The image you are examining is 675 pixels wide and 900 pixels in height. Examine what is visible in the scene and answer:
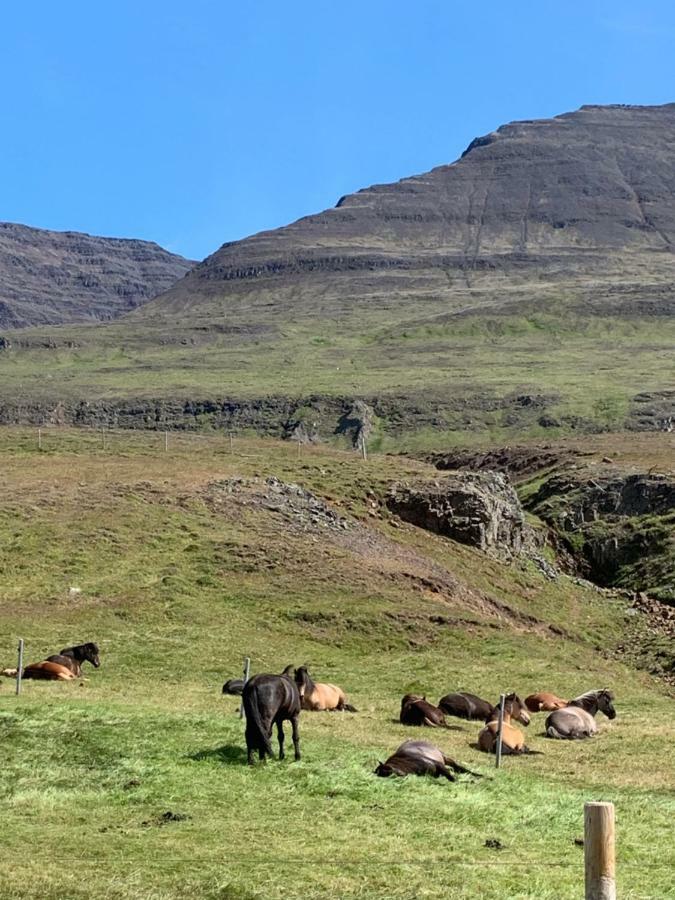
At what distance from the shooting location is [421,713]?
24.1 meters

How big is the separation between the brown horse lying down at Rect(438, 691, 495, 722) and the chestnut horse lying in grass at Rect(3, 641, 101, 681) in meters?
8.95

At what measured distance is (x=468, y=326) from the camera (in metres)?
189

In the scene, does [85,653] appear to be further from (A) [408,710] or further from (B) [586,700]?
(B) [586,700]

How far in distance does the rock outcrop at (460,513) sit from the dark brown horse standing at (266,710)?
3465cm

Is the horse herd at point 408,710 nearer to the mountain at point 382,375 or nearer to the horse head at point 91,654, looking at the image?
the horse head at point 91,654

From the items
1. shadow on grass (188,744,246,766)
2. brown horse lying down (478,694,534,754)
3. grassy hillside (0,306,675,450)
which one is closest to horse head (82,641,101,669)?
shadow on grass (188,744,246,766)

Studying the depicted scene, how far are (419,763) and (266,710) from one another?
257 cm

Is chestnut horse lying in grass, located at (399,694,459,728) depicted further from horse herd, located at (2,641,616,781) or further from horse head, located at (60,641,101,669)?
horse head, located at (60,641,101,669)

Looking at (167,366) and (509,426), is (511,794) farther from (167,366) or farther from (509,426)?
(167,366)

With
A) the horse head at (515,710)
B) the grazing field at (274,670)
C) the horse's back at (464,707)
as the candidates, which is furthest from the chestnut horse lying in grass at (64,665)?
the horse head at (515,710)

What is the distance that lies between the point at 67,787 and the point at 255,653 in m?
17.2

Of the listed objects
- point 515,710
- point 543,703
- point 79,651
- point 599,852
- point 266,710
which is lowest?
point 543,703

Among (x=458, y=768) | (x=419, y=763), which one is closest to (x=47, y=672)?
(x=419, y=763)

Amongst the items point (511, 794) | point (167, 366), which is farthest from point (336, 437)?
point (511, 794)
